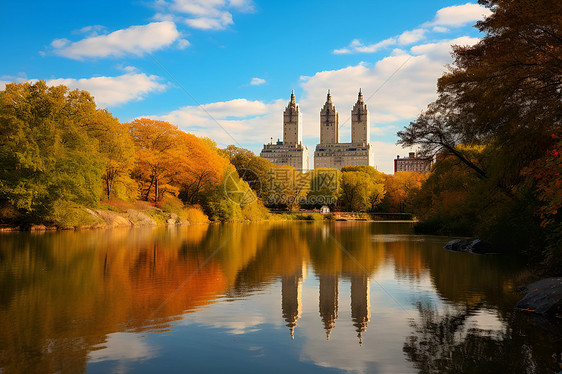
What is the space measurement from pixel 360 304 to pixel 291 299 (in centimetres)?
158

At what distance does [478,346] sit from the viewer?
22.7ft

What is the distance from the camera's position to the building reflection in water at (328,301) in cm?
839

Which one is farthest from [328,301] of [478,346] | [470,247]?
[470,247]

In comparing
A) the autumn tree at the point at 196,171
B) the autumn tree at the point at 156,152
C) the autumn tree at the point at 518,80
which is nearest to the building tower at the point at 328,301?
the autumn tree at the point at 518,80

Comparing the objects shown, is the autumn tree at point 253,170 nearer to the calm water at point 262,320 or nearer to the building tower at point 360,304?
the calm water at point 262,320

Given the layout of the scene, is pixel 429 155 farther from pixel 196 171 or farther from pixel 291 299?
pixel 196 171

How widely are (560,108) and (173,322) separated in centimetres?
→ 1363

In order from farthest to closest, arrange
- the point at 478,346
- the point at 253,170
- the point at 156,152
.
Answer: the point at 253,170
the point at 156,152
the point at 478,346

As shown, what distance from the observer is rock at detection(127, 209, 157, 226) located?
4650 centimetres

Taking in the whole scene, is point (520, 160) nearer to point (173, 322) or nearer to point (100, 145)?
point (173, 322)

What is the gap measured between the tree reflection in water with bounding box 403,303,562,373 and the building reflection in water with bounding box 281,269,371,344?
3.42 ft

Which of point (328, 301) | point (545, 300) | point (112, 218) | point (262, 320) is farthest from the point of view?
point (112, 218)

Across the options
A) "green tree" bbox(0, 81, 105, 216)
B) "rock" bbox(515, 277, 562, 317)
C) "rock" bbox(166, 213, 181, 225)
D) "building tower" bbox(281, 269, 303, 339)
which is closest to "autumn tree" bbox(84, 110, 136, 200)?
"rock" bbox(166, 213, 181, 225)

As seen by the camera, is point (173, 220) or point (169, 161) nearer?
point (173, 220)
